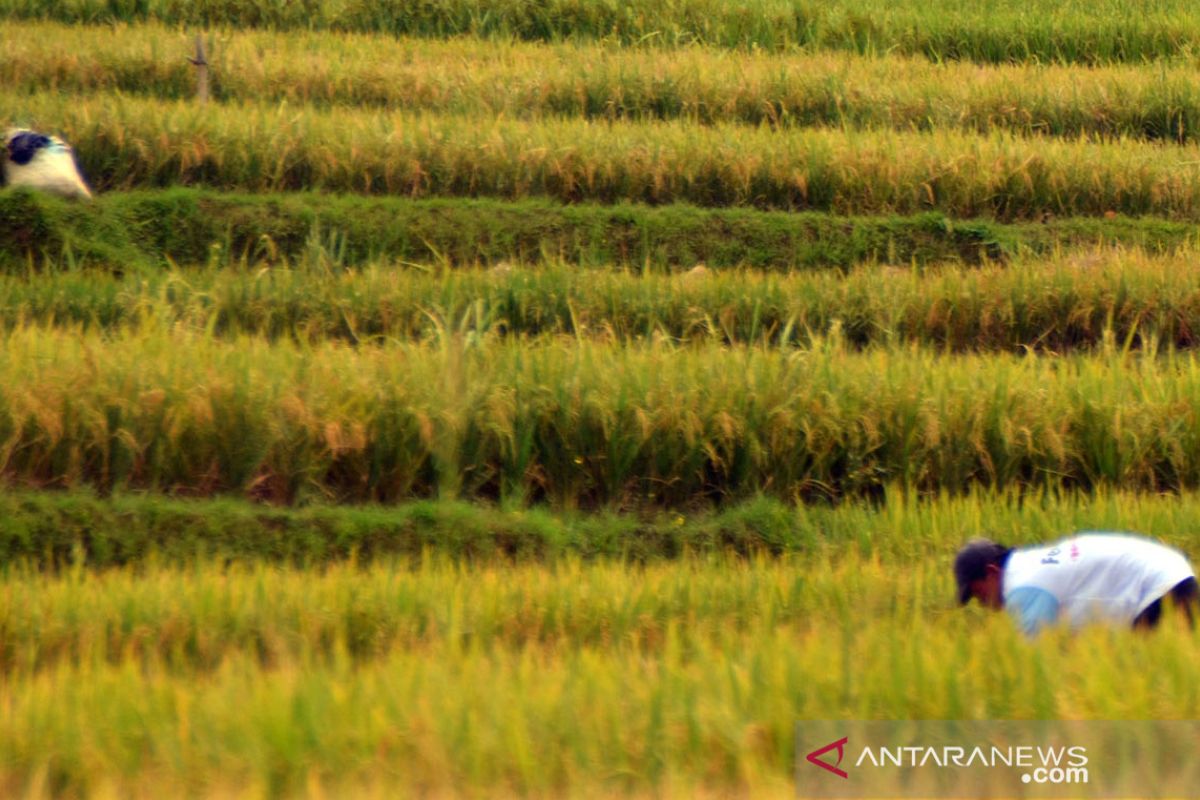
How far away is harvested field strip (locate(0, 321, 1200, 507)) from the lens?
5492 mm

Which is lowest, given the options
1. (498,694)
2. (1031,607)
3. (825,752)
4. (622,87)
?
(825,752)

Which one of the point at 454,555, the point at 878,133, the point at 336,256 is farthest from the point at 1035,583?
the point at 878,133

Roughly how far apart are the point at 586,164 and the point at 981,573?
21.4 ft

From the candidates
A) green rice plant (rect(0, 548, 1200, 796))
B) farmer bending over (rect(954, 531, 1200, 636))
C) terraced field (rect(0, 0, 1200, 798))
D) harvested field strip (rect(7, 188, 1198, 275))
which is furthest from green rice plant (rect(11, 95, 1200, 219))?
farmer bending over (rect(954, 531, 1200, 636))

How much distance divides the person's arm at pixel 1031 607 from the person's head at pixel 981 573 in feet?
0.44

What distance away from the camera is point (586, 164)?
382 inches

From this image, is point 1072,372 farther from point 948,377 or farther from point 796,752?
point 796,752

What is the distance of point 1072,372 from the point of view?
6250 millimetres

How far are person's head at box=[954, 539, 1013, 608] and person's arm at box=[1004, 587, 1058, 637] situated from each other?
14 centimetres

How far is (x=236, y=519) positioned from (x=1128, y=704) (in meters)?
3.64

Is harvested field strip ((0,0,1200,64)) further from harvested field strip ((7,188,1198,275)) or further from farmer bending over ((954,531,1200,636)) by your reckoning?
farmer bending over ((954,531,1200,636))

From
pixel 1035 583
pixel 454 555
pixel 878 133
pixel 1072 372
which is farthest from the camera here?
pixel 878 133

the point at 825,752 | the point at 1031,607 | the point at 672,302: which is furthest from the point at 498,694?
the point at 672,302

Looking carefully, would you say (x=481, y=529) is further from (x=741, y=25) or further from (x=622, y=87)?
(x=741, y=25)
